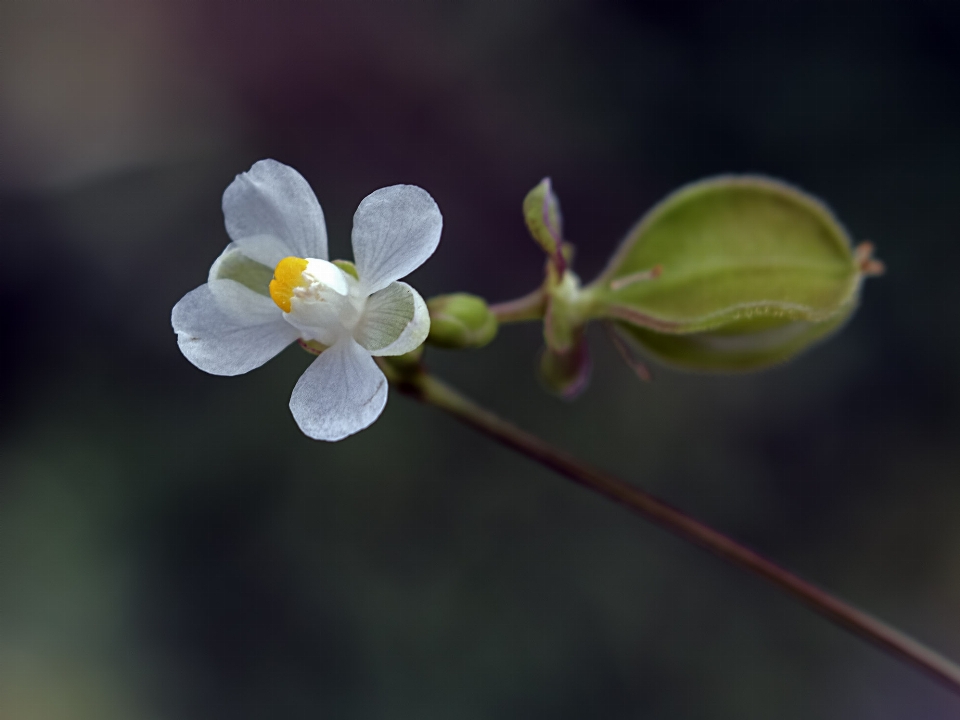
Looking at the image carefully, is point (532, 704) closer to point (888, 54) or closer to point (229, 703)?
point (229, 703)

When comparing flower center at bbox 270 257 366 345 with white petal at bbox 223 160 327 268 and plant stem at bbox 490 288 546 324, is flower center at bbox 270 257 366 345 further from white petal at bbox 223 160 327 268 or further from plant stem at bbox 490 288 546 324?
plant stem at bbox 490 288 546 324

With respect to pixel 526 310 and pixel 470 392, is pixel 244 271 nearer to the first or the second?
pixel 526 310

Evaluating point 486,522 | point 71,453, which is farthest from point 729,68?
point 71,453

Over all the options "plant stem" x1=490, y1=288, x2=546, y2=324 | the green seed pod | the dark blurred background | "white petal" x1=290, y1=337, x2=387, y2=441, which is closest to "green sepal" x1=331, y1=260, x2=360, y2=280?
"white petal" x1=290, y1=337, x2=387, y2=441

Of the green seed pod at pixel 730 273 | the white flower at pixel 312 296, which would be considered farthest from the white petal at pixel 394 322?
the green seed pod at pixel 730 273

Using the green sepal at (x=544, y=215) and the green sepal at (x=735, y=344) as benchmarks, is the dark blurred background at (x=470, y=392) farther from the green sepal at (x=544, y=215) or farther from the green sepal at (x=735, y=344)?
the green sepal at (x=544, y=215)

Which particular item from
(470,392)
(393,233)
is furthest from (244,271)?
(470,392)
